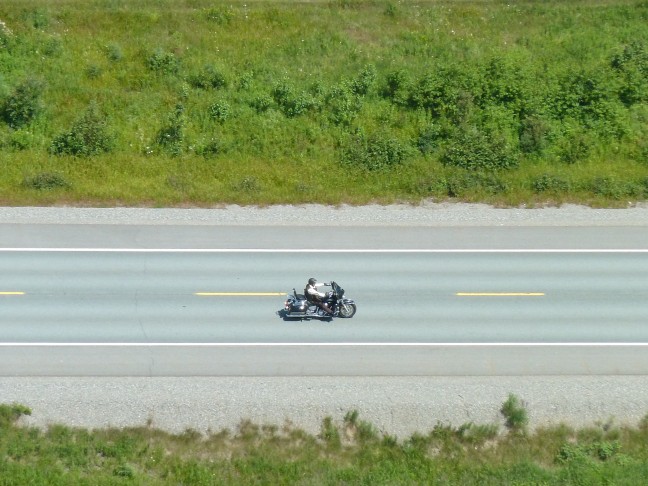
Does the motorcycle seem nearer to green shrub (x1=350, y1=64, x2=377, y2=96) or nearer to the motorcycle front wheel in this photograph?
the motorcycle front wheel

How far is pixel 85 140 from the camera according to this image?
3303 cm

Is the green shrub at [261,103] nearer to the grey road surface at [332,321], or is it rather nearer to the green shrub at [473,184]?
the green shrub at [473,184]

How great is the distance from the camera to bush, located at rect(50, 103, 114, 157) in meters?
33.0

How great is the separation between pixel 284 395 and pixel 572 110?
20.1 meters

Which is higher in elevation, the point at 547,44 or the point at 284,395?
the point at 547,44

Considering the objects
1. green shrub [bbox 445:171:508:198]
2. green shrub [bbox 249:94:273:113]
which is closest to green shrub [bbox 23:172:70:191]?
green shrub [bbox 249:94:273:113]

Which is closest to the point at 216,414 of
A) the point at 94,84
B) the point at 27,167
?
the point at 27,167

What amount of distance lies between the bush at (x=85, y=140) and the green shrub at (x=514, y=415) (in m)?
19.4

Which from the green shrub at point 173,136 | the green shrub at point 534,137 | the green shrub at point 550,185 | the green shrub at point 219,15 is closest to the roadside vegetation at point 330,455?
the green shrub at point 550,185

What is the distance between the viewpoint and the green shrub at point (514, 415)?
22391mm

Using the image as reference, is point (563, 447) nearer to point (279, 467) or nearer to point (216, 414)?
point (279, 467)

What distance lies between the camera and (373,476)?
21.0m

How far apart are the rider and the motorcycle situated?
9cm

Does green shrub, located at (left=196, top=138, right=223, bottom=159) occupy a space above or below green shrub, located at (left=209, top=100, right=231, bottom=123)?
below
